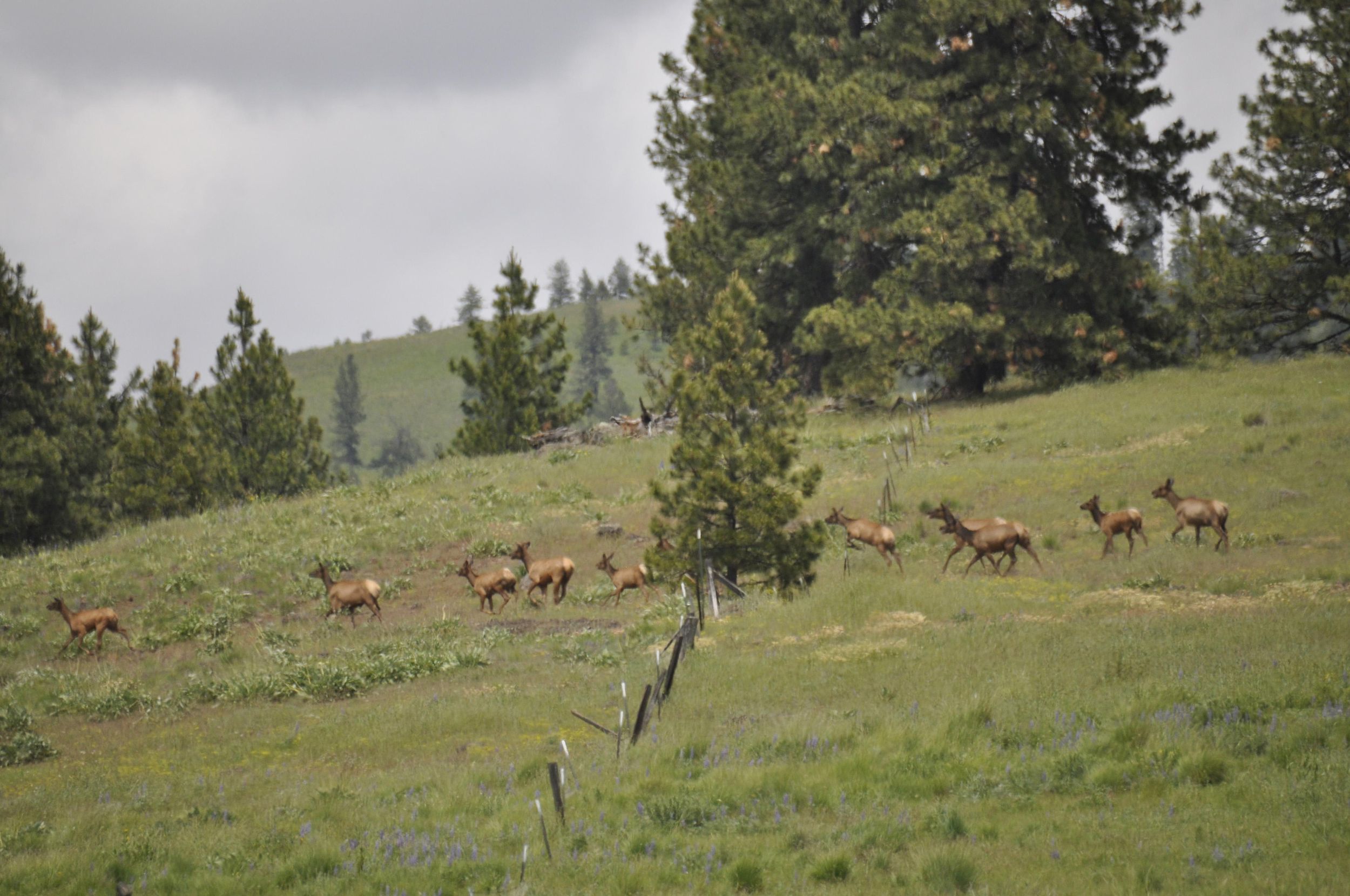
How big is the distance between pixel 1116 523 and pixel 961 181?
21807 millimetres

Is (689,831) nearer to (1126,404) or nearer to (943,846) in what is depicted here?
(943,846)

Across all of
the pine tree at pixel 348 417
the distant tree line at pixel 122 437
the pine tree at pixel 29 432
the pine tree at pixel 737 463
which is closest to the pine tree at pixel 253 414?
the distant tree line at pixel 122 437

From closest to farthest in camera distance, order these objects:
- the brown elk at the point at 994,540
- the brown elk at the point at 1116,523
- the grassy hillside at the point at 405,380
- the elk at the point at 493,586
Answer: the brown elk at the point at 994,540
the brown elk at the point at 1116,523
the elk at the point at 493,586
the grassy hillside at the point at 405,380

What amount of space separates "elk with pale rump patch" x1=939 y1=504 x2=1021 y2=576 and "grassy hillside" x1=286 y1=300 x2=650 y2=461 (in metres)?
117

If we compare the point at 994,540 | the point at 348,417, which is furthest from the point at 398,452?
the point at 994,540

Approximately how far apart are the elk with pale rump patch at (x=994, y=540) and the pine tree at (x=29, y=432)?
116 feet

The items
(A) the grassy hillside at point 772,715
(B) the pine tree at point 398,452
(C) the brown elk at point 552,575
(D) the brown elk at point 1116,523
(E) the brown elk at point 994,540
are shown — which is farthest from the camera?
(B) the pine tree at point 398,452

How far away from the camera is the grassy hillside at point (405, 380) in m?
140

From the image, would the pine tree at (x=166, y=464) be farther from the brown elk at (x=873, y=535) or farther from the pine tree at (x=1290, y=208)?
the pine tree at (x=1290, y=208)

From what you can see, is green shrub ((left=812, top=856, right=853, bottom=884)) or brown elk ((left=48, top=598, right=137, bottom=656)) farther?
brown elk ((left=48, top=598, right=137, bottom=656))

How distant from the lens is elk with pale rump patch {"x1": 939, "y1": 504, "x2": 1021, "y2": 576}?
66.3ft

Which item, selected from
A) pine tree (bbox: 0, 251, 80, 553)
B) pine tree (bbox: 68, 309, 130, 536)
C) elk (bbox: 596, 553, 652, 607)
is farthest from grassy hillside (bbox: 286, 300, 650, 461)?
elk (bbox: 596, 553, 652, 607)

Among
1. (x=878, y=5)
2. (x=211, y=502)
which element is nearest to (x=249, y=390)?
(x=211, y=502)

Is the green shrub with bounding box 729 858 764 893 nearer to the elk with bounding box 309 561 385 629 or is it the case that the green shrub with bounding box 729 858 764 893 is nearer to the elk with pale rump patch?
the elk with pale rump patch
